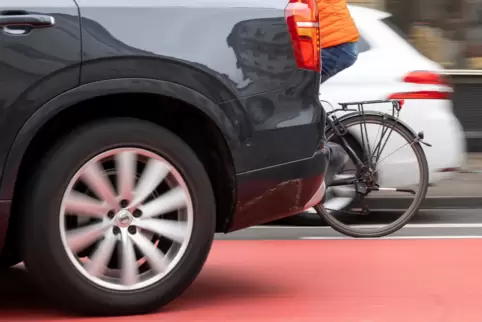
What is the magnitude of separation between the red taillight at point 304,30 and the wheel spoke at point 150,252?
40.7 inches

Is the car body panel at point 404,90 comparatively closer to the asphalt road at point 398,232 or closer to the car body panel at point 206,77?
the asphalt road at point 398,232

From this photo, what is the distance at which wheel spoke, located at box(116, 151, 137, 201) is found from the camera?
4.79 meters

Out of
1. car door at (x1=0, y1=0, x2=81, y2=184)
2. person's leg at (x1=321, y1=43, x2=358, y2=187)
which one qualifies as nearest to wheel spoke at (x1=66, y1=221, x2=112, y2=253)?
car door at (x1=0, y1=0, x2=81, y2=184)

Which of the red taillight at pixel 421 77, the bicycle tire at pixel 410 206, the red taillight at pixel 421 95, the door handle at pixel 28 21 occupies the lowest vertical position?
the bicycle tire at pixel 410 206

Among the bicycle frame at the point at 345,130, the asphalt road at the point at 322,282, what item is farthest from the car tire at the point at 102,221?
the bicycle frame at the point at 345,130

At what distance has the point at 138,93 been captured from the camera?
187 inches

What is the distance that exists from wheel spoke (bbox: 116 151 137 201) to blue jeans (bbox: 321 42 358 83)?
7.20ft

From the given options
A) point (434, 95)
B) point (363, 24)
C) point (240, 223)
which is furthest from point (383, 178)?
point (240, 223)

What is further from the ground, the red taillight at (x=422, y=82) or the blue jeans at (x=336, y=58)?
the blue jeans at (x=336, y=58)

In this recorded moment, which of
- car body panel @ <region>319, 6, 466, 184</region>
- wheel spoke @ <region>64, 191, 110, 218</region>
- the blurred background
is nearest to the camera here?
wheel spoke @ <region>64, 191, 110, 218</region>

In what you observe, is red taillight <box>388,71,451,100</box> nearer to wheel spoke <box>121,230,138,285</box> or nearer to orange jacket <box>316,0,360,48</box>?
orange jacket <box>316,0,360,48</box>

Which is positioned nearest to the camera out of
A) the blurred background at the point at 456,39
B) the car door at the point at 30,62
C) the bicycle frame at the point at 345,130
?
the car door at the point at 30,62

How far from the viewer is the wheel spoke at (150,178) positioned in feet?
15.9

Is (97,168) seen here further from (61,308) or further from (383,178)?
(383,178)
